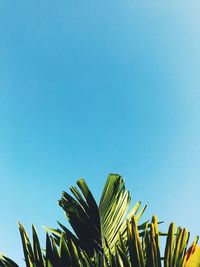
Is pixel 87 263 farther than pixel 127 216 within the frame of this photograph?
No

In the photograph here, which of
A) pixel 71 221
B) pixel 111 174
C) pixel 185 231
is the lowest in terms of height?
pixel 185 231

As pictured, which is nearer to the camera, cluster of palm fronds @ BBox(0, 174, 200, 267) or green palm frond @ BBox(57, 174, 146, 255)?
cluster of palm fronds @ BBox(0, 174, 200, 267)

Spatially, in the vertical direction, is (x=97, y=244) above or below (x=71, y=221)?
below

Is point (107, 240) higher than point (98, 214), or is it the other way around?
point (98, 214)

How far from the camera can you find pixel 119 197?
2824 mm

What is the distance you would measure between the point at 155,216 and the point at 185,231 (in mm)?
182

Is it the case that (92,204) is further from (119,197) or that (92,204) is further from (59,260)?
(59,260)

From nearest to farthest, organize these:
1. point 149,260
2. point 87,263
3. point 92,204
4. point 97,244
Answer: point 149,260 < point 87,263 < point 97,244 < point 92,204

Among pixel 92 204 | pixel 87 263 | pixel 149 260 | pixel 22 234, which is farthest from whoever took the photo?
pixel 92 204

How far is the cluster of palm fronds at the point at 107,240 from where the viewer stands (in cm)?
177

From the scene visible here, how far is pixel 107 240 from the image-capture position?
8.46 feet

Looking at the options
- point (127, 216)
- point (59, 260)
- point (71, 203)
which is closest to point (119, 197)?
point (127, 216)

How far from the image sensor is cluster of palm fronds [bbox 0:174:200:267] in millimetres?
1772

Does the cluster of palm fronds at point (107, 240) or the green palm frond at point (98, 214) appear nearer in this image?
the cluster of palm fronds at point (107, 240)
